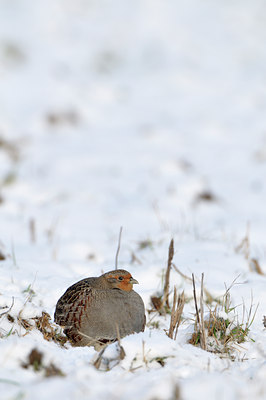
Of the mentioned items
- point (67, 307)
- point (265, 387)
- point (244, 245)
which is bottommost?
point (244, 245)

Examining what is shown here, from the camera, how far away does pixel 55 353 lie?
2.04 m

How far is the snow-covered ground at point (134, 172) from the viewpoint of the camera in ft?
6.61

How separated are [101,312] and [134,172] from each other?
16.9 ft

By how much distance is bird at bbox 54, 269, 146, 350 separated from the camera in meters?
2.38

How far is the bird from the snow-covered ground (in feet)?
0.61

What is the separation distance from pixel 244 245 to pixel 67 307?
204 cm

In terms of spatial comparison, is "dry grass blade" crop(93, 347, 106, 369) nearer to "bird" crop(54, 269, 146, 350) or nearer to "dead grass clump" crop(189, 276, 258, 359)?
"bird" crop(54, 269, 146, 350)

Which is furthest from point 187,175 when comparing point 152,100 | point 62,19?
point 62,19

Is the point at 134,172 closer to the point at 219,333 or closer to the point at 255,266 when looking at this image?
the point at 255,266

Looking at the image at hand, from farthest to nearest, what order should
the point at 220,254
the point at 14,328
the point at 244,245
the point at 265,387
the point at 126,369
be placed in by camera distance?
the point at 244,245 → the point at 220,254 → the point at 14,328 → the point at 126,369 → the point at 265,387

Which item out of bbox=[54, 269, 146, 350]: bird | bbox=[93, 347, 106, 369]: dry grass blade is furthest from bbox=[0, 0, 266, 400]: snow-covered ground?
bbox=[54, 269, 146, 350]: bird

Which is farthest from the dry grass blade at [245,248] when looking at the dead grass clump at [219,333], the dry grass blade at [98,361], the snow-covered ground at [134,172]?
the dry grass blade at [98,361]

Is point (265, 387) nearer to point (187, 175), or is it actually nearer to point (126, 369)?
point (126, 369)

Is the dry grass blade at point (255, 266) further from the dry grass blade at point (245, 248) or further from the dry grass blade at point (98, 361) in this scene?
the dry grass blade at point (98, 361)
